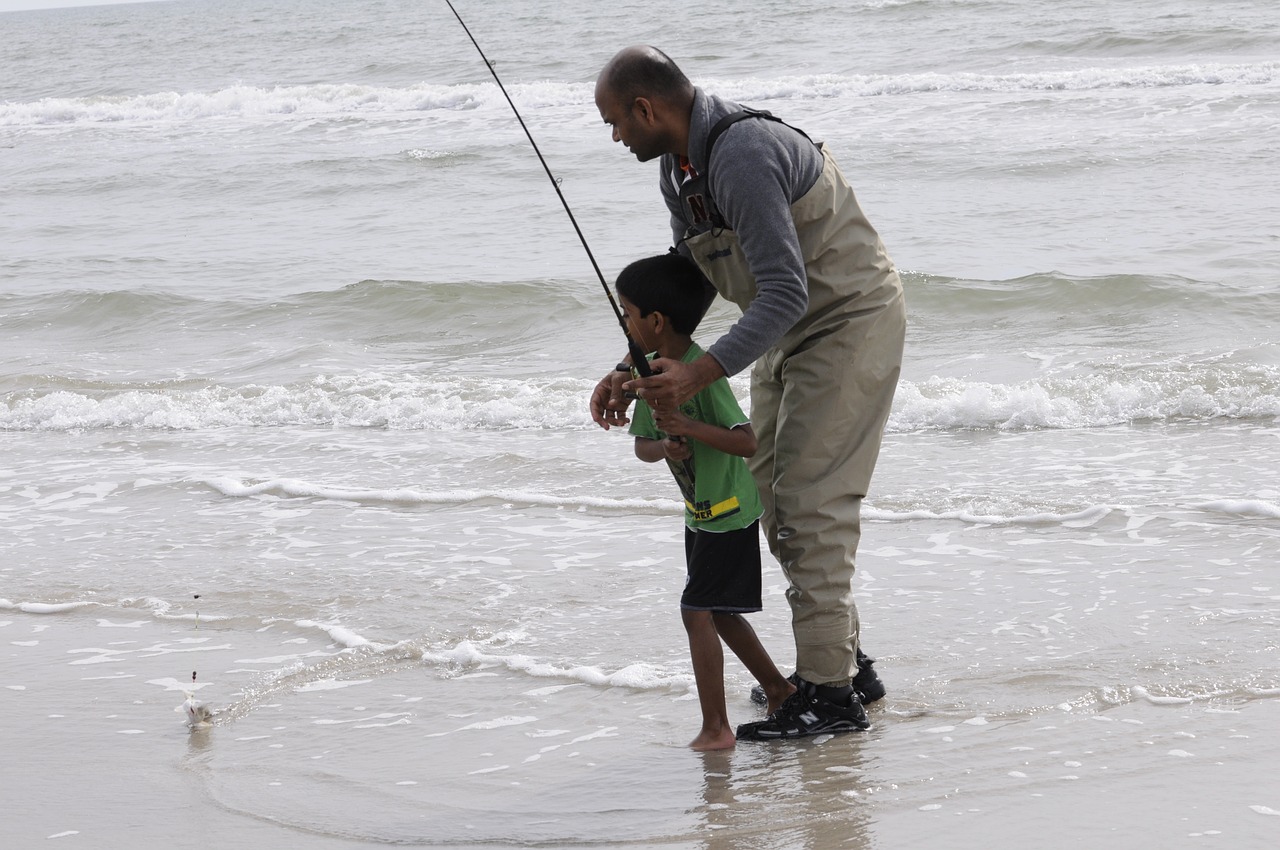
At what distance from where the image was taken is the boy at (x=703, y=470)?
2762mm

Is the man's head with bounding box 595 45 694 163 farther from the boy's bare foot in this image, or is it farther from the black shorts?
the boy's bare foot

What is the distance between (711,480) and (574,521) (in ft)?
7.35

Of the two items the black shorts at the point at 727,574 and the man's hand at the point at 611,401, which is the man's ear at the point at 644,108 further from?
the black shorts at the point at 727,574

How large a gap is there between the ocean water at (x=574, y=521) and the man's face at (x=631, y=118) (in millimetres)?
1364

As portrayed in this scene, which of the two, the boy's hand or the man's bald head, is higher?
the man's bald head

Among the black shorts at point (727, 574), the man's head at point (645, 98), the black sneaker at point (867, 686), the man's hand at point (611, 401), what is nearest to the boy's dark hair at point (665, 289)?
the man's hand at point (611, 401)

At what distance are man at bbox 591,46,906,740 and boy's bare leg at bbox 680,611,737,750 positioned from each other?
0.28ft

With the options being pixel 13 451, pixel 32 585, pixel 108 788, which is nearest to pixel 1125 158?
pixel 13 451

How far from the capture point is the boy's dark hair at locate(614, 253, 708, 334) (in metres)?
2.78

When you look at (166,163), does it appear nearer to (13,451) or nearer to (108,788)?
(13,451)

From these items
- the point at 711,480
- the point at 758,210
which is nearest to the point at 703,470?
the point at 711,480

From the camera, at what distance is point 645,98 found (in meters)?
2.58

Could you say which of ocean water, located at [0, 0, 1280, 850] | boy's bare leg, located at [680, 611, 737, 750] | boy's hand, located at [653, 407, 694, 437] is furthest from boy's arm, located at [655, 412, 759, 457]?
ocean water, located at [0, 0, 1280, 850]

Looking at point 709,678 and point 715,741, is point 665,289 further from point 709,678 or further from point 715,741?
point 715,741
